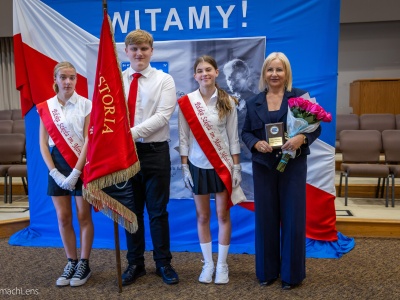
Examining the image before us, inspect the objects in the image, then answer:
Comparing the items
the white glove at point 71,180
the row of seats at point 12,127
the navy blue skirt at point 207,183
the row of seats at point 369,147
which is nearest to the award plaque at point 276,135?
the navy blue skirt at point 207,183

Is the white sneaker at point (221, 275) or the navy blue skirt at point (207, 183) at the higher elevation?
the navy blue skirt at point (207, 183)

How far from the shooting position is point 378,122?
5.53 m

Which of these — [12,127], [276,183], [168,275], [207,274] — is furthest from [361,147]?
[12,127]

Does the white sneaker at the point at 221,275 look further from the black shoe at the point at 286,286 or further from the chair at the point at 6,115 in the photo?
the chair at the point at 6,115

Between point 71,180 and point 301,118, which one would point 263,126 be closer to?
point 301,118

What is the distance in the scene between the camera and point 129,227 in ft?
7.40

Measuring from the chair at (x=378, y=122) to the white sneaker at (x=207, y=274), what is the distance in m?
3.93

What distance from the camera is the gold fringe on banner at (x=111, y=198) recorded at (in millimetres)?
2123

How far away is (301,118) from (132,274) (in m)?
1.37

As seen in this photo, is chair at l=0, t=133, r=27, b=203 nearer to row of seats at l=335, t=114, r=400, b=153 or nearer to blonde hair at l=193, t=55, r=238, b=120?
blonde hair at l=193, t=55, r=238, b=120

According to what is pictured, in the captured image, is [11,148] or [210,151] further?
[11,148]

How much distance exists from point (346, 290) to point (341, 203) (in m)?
1.93

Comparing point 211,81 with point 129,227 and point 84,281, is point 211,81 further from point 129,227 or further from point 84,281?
point 84,281

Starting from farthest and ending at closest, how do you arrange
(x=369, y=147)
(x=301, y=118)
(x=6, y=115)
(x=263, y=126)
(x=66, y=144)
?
(x=6, y=115)
(x=369, y=147)
(x=66, y=144)
(x=263, y=126)
(x=301, y=118)
